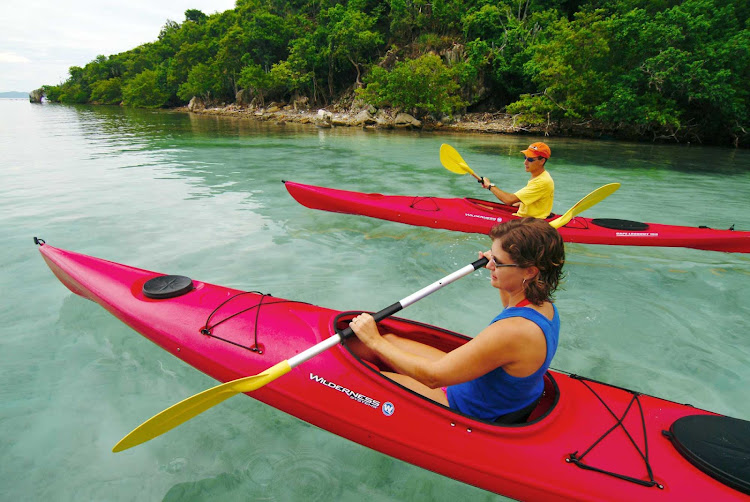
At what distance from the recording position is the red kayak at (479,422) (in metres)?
1.67

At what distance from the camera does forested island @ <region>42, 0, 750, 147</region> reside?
53.4 feet

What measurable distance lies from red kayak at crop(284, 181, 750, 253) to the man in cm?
39

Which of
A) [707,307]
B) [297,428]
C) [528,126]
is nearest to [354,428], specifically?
[297,428]

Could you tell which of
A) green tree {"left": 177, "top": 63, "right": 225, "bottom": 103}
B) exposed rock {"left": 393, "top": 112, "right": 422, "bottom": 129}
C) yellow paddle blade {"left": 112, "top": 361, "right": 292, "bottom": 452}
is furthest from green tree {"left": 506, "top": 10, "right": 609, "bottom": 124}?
green tree {"left": 177, "top": 63, "right": 225, "bottom": 103}

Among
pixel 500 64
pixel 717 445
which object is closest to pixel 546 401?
pixel 717 445

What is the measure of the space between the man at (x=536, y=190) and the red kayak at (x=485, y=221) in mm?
389

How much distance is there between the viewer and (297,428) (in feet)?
8.73

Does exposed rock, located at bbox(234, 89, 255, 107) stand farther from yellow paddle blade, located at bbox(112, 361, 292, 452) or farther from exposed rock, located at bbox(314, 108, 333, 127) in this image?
yellow paddle blade, located at bbox(112, 361, 292, 452)

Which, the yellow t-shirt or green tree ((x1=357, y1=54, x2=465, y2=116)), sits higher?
green tree ((x1=357, y1=54, x2=465, y2=116))

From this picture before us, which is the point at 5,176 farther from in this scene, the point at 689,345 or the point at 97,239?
the point at 689,345

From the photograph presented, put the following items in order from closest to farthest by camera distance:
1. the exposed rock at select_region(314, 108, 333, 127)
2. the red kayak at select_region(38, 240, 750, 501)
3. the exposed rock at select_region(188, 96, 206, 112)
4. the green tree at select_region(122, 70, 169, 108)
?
1. the red kayak at select_region(38, 240, 750, 501)
2. the exposed rock at select_region(314, 108, 333, 127)
3. the exposed rock at select_region(188, 96, 206, 112)
4. the green tree at select_region(122, 70, 169, 108)

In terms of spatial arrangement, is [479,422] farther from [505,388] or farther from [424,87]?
[424,87]

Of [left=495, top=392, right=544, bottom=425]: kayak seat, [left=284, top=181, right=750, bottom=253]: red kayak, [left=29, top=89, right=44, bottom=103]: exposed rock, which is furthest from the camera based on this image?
[left=29, top=89, right=44, bottom=103]: exposed rock

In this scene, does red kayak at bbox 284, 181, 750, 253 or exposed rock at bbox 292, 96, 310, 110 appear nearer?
red kayak at bbox 284, 181, 750, 253
